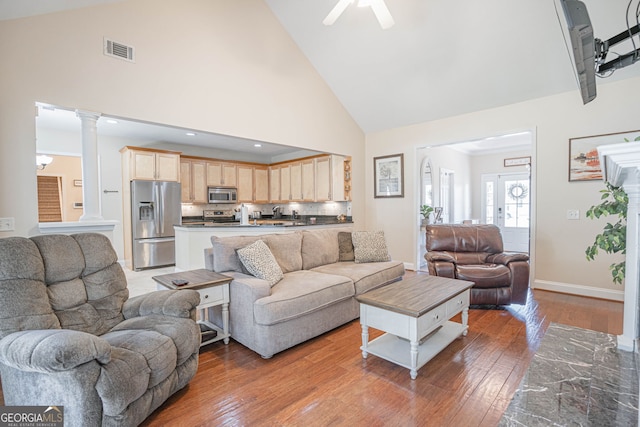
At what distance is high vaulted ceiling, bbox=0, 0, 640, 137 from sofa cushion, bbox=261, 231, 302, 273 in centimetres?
291

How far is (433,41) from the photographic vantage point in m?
4.07

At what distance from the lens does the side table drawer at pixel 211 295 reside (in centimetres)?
253

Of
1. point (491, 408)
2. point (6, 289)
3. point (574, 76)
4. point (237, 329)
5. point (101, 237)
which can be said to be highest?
point (574, 76)

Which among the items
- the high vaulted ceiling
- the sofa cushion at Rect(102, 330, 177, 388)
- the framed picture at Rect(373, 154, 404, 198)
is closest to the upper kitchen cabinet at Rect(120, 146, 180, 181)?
the high vaulted ceiling

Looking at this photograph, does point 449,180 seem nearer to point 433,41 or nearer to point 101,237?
point 433,41

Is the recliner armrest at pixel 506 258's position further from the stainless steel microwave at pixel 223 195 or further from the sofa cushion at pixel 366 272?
the stainless steel microwave at pixel 223 195

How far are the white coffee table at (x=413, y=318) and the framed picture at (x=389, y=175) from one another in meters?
3.17

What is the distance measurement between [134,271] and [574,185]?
728cm

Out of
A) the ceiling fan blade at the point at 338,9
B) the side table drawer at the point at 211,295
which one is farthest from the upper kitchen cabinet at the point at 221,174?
the side table drawer at the point at 211,295

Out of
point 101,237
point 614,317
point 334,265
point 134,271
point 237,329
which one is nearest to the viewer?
point 101,237

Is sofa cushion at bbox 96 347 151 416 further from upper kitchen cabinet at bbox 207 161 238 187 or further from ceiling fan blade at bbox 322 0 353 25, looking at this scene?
upper kitchen cabinet at bbox 207 161 238 187

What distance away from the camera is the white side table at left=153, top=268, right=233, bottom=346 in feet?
8.21

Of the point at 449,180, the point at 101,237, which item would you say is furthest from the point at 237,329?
the point at 449,180

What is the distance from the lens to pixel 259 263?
9.36 feet
